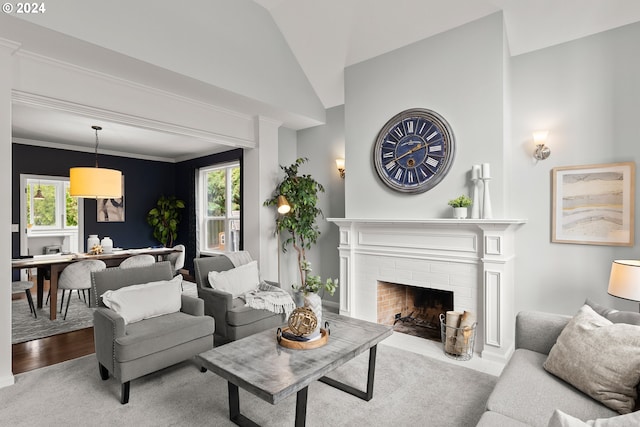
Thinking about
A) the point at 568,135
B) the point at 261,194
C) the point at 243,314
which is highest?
the point at 568,135

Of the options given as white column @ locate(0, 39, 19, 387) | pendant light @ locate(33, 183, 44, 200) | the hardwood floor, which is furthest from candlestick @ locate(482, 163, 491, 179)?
pendant light @ locate(33, 183, 44, 200)

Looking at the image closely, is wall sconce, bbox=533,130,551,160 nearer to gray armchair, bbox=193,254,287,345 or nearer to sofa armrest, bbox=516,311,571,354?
sofa armrest, bbox=516,311,571,354

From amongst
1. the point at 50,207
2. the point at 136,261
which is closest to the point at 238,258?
the point at 136,261

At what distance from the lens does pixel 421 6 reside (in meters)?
3.24

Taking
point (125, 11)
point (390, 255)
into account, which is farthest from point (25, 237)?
point (390, 255)

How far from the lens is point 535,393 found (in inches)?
65.0

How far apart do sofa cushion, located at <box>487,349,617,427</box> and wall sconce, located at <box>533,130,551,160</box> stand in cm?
207

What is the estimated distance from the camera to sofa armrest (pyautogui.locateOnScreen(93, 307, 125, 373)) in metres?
2.36

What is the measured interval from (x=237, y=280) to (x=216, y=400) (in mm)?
1290

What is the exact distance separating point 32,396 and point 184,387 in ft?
3.37

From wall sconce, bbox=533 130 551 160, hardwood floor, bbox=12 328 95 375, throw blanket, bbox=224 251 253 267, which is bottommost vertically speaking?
hardwood floor, bbox=12 328 95 375

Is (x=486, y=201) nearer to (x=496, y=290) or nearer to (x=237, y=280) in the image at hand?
(x=496, y=290)

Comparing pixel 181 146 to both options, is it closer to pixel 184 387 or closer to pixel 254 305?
pixel 254 305

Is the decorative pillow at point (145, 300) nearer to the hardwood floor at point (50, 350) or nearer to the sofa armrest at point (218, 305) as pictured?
the sofa armrest at point (218, 305)
